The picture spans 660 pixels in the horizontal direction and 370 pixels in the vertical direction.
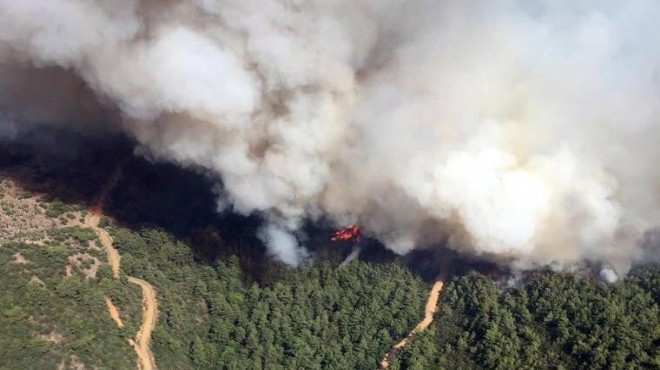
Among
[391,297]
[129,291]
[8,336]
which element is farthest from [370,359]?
[8,336]

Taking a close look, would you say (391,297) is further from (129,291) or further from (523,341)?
(129,291)

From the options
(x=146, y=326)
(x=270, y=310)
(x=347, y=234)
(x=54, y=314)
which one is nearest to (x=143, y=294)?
(x=146, y=326)

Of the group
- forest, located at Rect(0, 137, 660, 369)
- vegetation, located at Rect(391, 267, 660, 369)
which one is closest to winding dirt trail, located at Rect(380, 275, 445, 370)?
forest, located at Rect(0, 137, 660, 369)

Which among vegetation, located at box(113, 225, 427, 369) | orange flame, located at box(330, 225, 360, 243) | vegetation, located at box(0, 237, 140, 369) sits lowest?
vegetation, located at box(0, 237, 140, 369)

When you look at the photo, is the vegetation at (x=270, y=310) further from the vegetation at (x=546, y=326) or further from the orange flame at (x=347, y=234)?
the vegetation at (x=546, y=326)

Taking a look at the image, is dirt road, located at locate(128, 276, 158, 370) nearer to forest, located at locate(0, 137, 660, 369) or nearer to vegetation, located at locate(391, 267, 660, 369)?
forest, located at locate(0, 137, 660, 369)

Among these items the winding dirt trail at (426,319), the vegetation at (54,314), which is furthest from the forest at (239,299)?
the winding dirt trail at (426,319)
